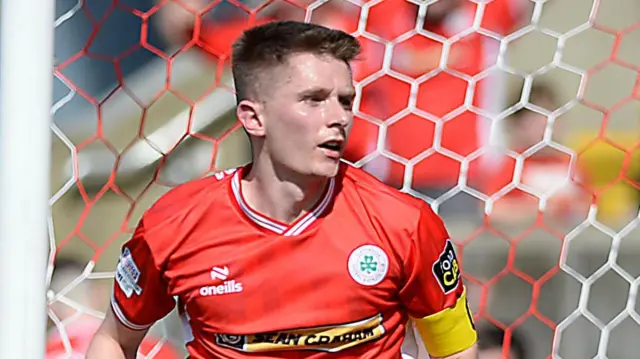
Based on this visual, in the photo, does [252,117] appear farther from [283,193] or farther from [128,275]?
[128,275]

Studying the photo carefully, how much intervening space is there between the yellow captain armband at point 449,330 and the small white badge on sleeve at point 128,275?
0.31 meters

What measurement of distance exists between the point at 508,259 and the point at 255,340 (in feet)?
1.85

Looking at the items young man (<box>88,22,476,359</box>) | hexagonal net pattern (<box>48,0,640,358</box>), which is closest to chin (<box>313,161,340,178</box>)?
young man (<box>88,22,476,359</box>)

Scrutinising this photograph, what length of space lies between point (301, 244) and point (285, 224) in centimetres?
3

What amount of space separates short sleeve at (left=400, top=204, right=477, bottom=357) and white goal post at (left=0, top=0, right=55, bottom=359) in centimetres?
38

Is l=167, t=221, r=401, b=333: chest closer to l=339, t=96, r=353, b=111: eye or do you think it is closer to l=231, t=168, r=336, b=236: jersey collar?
l=231, t=168, r=336, b=236: jersey collar

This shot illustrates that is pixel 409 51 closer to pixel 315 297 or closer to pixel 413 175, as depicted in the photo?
pixel 413 175

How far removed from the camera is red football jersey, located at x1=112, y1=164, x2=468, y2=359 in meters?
0.88

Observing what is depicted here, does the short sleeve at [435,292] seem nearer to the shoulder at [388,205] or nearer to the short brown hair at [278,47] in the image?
the shoulder at [388,205]

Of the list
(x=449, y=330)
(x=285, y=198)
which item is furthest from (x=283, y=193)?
(x=449, y=330)

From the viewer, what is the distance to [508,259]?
52.3 inches

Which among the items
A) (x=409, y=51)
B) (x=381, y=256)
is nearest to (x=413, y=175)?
(x=409, y=51)

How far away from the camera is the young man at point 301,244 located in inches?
34.2

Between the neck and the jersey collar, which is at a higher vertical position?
the neck
